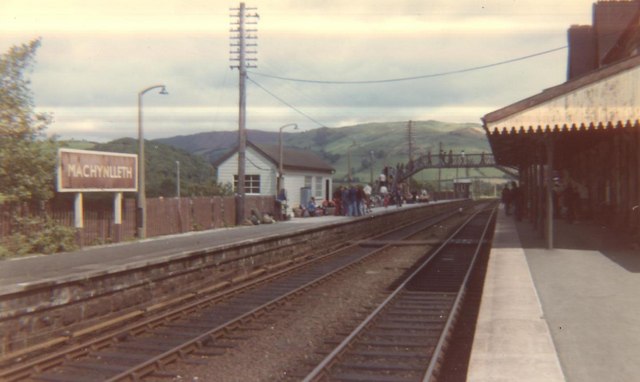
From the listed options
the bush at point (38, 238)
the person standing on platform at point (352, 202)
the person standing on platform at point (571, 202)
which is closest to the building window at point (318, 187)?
the person standing on platform at point (352, 202)

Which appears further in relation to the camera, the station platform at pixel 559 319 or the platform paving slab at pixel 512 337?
the station platform at pixel 559 319

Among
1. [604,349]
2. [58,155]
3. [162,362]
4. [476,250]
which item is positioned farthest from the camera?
[476,250]

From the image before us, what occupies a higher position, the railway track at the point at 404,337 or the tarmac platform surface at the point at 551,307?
the tarmac platform surface at the point at 551,307

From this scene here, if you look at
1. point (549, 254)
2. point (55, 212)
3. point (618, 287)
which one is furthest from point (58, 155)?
point (618, 287)

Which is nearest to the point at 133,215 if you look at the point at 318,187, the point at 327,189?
the point at 318,187

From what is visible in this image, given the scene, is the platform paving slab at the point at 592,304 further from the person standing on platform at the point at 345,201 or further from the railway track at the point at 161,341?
the person standing on platform at the point at 345,201

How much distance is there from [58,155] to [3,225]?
2449 mm

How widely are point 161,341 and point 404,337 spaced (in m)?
3.22

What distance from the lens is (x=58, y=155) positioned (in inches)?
722

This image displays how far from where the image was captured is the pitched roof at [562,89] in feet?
45.5

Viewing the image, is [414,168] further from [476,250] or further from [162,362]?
[162,362]

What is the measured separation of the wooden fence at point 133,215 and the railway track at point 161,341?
7094 mm

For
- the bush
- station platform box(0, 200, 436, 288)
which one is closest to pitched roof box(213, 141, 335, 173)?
station platform box(0, 200, 436, 288)

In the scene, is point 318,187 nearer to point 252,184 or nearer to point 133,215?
point 252,184
